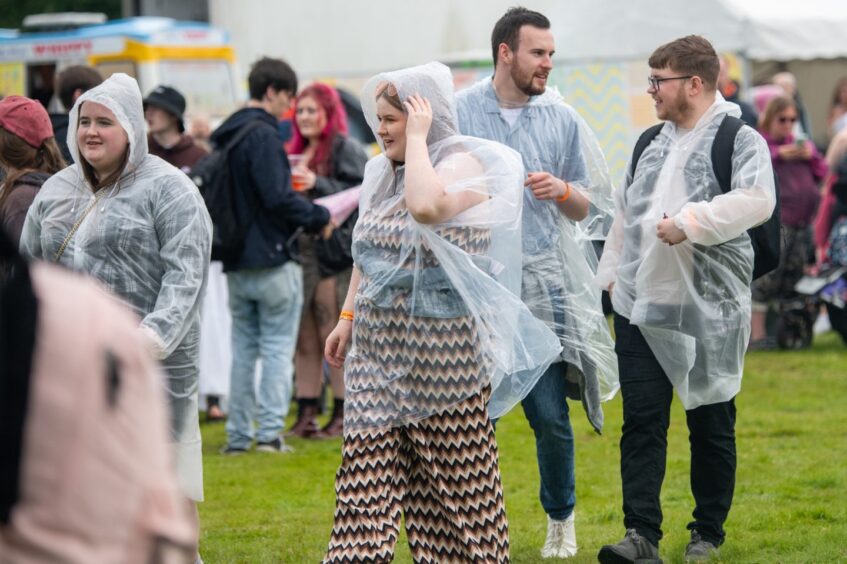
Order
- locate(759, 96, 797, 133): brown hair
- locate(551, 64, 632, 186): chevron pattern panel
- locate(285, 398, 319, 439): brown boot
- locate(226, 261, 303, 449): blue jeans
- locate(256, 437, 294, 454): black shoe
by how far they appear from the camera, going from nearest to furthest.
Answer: locate(226, 261, 303, 449): blue jeans < locate(256, 437, 294, 454): black shoe < locate(285, 398, 319, 439): brown boot < locate(759, 96, 797, 133): brown hair < locate(551, 64, 632, 186): chevron pattern panel

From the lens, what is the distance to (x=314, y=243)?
353 inches

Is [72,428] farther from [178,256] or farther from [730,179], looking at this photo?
[730,179]

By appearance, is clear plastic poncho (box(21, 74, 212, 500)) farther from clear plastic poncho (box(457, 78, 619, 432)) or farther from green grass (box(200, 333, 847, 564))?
green grass (box(200, 333, 847, 564))

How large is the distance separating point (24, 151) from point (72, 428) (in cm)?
400

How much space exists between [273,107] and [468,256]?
3988 millimetres

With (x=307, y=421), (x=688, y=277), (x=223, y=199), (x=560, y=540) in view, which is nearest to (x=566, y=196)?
(x=688, y=277)

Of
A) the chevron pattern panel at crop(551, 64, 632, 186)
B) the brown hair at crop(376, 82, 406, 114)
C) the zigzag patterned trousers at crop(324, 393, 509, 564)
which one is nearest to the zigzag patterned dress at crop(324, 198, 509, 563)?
the zigzag patterned trousers at crop(324, 393, 509, 564)

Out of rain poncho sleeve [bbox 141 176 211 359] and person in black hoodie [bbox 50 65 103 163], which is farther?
person in black hoodie [bbox 50 65 103 163]

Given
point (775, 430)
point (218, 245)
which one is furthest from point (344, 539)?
point (775, 430)

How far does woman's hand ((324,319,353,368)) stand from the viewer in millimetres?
5086

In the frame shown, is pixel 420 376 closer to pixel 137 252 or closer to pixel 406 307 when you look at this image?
pixel 406 307

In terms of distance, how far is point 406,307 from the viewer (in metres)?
4.80

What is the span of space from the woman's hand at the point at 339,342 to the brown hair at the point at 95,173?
0.89 m

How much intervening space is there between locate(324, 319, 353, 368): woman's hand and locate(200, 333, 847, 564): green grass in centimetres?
130
